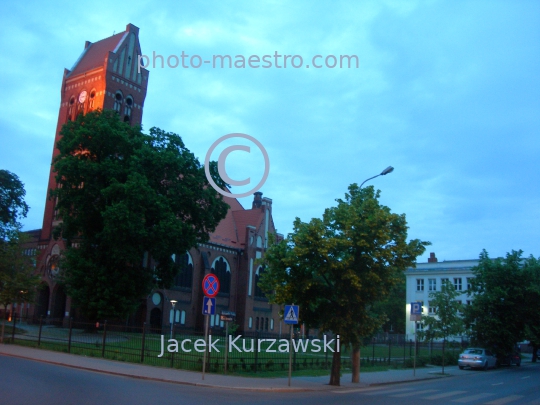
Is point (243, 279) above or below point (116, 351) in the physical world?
above

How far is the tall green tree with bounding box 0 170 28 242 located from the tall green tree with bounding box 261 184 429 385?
128 feet

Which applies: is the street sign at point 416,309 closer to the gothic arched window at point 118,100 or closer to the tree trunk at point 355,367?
the tree trunk at point 355,367

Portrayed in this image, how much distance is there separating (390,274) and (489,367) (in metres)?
20.5

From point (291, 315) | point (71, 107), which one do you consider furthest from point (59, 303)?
point (291, 315)

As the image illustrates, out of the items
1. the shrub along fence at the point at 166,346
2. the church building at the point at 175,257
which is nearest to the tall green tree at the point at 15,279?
the shrub along fence at the point at 166,346

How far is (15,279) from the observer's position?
27641 mm

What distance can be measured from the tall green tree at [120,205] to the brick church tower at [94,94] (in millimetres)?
11876

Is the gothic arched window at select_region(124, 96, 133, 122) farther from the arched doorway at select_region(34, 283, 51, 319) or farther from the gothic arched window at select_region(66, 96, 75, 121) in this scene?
the arched doorway at select_region(34, 283, 51, 319)

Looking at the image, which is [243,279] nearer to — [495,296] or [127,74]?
[127,74]

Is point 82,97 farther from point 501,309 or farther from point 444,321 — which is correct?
point 501,309

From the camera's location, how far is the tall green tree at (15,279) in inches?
1086

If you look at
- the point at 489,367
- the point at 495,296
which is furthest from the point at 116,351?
the point at 495,296

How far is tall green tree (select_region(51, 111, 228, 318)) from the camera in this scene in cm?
3644

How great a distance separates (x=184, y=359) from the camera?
803 inches
